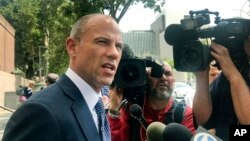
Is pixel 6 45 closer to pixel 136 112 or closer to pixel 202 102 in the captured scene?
pixel 136 112

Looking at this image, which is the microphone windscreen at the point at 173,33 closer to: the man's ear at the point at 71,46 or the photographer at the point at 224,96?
the photographer at the point at 224,96

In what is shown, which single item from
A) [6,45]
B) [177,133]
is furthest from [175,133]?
[6,45]

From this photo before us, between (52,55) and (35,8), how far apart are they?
4.39 meters

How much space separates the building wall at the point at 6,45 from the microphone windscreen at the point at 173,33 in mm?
34246

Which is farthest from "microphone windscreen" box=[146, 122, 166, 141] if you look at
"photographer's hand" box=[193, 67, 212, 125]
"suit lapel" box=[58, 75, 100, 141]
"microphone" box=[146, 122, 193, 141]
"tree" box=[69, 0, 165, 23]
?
"tree" box=[69, 0, 165, 23]

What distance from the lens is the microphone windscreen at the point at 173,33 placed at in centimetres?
259

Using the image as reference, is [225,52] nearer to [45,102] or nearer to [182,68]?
[182,68]

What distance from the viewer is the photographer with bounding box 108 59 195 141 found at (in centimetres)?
299

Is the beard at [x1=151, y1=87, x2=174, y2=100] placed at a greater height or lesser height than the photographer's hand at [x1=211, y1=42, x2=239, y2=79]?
lesser

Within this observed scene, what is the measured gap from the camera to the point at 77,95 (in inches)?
80.7

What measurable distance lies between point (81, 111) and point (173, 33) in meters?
0.86

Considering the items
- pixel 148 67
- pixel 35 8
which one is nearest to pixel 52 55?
pixel 35 8

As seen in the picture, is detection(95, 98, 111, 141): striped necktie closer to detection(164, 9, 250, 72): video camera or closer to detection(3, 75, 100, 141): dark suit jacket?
detection(3, 75, 100, 141): dark suit jacket

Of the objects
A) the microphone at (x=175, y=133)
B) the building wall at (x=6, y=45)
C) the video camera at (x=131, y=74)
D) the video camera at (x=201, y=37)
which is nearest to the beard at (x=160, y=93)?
the video camera at (x=131, y=74)
